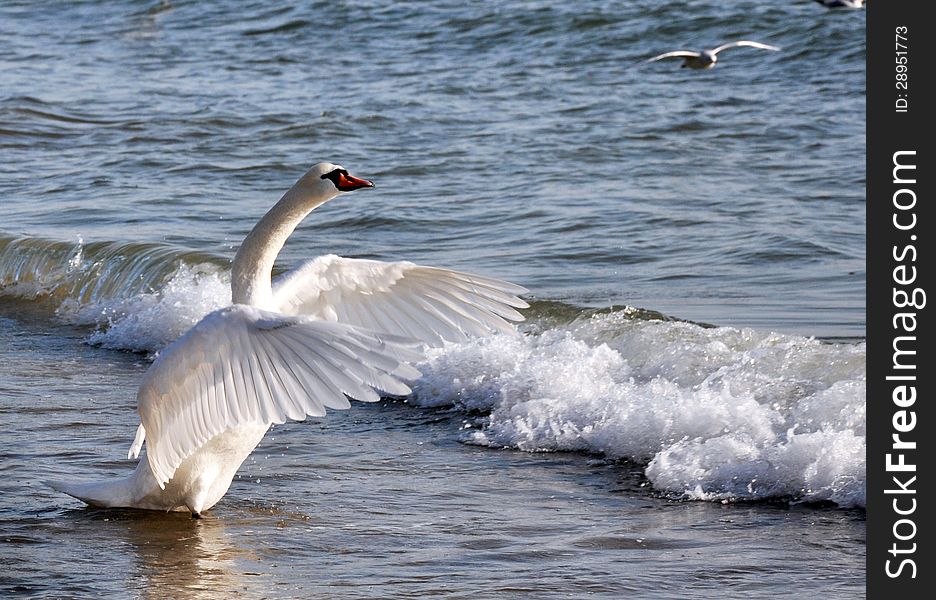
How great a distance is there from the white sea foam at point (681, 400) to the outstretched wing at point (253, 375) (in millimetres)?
2157

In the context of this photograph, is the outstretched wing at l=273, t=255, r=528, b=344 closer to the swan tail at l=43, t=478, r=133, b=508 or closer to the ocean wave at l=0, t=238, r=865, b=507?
the swan tail at l=43, t=478, r=133, b=508

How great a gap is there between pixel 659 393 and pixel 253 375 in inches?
123

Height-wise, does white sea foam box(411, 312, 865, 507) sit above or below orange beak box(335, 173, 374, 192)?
below

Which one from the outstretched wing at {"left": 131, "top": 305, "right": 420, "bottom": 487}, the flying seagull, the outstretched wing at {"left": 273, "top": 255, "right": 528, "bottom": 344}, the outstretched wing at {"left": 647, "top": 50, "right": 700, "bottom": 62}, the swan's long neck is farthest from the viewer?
the flying seagull

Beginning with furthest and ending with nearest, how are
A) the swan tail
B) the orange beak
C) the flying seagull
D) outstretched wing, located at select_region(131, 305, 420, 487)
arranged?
the flying seagull → the swan tail → the orange beak → outstretched wing, located at select_region(131, 305, 420, 487)

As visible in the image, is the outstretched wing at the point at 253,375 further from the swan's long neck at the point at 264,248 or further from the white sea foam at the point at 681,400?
Answer: the white sea foam at the point at 681,400

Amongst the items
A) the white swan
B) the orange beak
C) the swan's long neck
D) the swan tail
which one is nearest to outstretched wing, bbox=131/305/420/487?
the white swan

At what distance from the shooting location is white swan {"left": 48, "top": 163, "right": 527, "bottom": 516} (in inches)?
193

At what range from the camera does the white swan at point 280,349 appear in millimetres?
4906

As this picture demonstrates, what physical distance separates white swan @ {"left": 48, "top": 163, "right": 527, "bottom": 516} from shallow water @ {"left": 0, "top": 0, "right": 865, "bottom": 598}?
0.89ft
